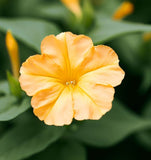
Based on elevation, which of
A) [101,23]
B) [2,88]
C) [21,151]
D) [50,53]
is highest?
[50,53]

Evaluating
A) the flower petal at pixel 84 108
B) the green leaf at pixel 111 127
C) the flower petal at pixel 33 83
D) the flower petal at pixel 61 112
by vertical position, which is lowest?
the green leaf at pixel 111 127

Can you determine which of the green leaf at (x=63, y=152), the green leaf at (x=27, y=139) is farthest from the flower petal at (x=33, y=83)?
the green leaf at (x=63, y=152)

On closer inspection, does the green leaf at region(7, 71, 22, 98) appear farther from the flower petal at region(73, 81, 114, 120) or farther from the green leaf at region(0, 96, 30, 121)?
the flower petal at region(73, 81, 114, 120)

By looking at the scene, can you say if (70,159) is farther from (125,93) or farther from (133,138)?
(125,93)

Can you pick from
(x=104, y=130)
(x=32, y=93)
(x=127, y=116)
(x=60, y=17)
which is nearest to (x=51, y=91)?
(x=32, y=93)

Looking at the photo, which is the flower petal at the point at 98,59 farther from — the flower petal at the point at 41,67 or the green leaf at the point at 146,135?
the green leaf at the point at 146,135

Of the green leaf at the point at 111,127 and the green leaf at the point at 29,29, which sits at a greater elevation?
the green leaf at the point at 29,29
